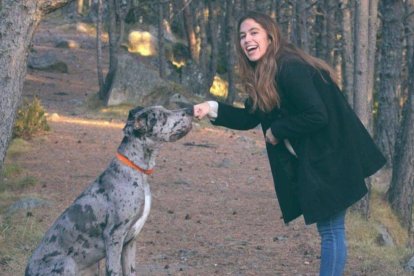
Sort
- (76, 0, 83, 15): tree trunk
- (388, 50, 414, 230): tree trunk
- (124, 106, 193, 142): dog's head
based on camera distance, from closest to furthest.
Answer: (124, 106, 193, 142): dog's head
(388, 50, 414, 230): tree trunk
(76, 0, 83, 15): tree trunk

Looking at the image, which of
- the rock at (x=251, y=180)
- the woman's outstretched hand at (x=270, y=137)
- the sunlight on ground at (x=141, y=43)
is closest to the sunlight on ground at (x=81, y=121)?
the rock at (x=251, y=180)

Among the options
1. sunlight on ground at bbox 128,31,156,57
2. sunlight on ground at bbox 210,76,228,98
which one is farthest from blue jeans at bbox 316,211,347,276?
sunlight on ground at bbox 128,31,156,57

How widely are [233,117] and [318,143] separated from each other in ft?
2.54

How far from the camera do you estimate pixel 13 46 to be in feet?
30.4

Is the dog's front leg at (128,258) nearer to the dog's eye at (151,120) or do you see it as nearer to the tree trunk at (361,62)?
the dog's eye at (151,120)

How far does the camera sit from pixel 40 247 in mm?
6422

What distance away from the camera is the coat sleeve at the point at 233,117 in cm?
660

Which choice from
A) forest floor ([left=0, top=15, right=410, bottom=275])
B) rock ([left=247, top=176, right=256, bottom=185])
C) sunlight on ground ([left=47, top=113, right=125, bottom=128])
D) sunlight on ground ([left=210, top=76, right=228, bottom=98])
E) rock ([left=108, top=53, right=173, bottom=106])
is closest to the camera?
forest floor ([left=0, top=15, right=410, bottom=275])

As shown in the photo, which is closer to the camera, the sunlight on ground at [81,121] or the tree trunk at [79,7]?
the sunlight on ground at [81,121]

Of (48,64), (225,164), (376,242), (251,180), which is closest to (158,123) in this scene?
(376,242)

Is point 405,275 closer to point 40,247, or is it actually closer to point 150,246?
point 150,246

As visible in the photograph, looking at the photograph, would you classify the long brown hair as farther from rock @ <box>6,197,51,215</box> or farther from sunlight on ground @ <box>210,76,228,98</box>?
sunlight on ground @ <box>210,76,228,98</box>

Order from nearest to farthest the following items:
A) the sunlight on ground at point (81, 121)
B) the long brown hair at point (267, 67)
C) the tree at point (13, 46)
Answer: the long brown hair at point (267, 67)
the tree at point (13, 46)
the sunlight on ground at point (81, 121)

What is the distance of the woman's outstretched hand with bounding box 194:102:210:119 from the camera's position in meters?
6.38
